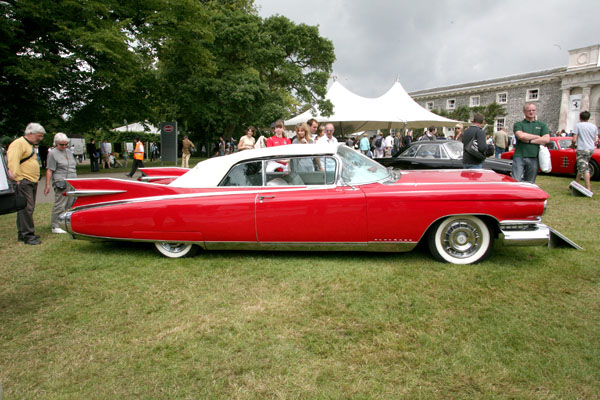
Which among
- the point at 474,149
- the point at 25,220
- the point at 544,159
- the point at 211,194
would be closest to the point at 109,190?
the point at 211,194

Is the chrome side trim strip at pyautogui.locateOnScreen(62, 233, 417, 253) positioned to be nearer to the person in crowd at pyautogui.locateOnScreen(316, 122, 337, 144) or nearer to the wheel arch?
the wheel arch

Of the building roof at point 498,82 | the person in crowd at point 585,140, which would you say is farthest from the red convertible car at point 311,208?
the building roof at point 498,82

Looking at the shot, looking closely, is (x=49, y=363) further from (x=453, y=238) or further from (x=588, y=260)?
(x=588, y=260)

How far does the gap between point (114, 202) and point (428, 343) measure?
3806 mm

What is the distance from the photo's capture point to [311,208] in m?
3.96

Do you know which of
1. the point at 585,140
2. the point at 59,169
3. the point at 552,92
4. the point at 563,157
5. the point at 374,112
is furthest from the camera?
the point at 552,92

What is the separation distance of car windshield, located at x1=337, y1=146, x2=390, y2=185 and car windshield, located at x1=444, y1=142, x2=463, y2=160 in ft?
15.9

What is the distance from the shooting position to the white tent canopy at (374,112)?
1772 centimetres

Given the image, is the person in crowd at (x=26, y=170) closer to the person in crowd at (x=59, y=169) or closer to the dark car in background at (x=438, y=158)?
the person in crowd at (x=59, y=169)

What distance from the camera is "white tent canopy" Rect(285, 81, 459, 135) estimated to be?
17719 millimetres

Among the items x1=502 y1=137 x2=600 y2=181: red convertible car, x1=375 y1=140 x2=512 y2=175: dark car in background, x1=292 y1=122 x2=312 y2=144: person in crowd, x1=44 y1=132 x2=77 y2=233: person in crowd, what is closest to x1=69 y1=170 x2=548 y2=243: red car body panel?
x1=44 y1=132 x2=77 y2=233: person in crowd

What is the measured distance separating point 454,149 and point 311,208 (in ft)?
20.3

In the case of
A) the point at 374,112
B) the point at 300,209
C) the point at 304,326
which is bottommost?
the point at 304,326

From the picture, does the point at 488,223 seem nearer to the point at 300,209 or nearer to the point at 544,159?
the point at 300,209
